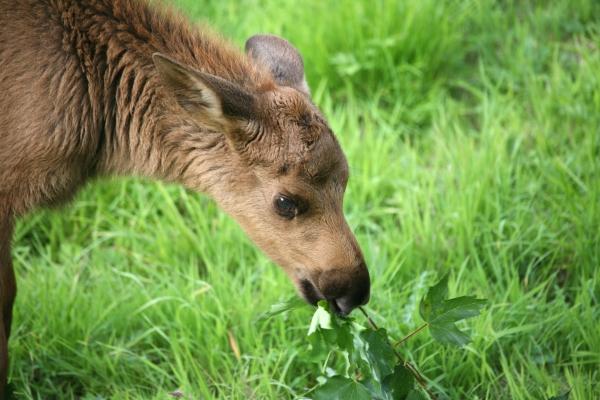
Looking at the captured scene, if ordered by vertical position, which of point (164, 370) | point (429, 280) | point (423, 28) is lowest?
point (164, 370)

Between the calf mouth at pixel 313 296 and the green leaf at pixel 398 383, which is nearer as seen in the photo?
the green leaf at pixel 398 383

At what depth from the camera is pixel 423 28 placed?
24.6 feet

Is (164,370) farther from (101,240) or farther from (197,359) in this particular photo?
(101,240)

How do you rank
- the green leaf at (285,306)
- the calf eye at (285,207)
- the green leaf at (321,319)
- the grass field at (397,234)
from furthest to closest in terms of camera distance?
1. the grass field at (397,234)
2. the calf eye at (285,207)
3. the green leaf at (285,306)
4. the green leaf at (321,319)

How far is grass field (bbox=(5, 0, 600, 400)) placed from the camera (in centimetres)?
534

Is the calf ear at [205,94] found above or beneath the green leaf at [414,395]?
above

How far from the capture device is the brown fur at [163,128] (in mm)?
4672

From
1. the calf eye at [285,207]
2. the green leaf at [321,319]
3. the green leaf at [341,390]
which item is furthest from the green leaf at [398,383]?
the calf eye at [285,207]

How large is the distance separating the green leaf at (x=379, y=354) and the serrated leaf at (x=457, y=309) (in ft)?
0.80

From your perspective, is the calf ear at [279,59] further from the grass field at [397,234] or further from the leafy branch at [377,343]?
the leafy branch at [377,343]

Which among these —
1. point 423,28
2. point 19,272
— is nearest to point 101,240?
point 19,272

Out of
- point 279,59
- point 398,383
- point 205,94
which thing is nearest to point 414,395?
point 398,383

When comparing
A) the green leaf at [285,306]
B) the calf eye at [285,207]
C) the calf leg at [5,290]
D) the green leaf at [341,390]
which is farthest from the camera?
the calf eye at [285,207]

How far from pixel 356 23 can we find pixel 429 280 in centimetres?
249
